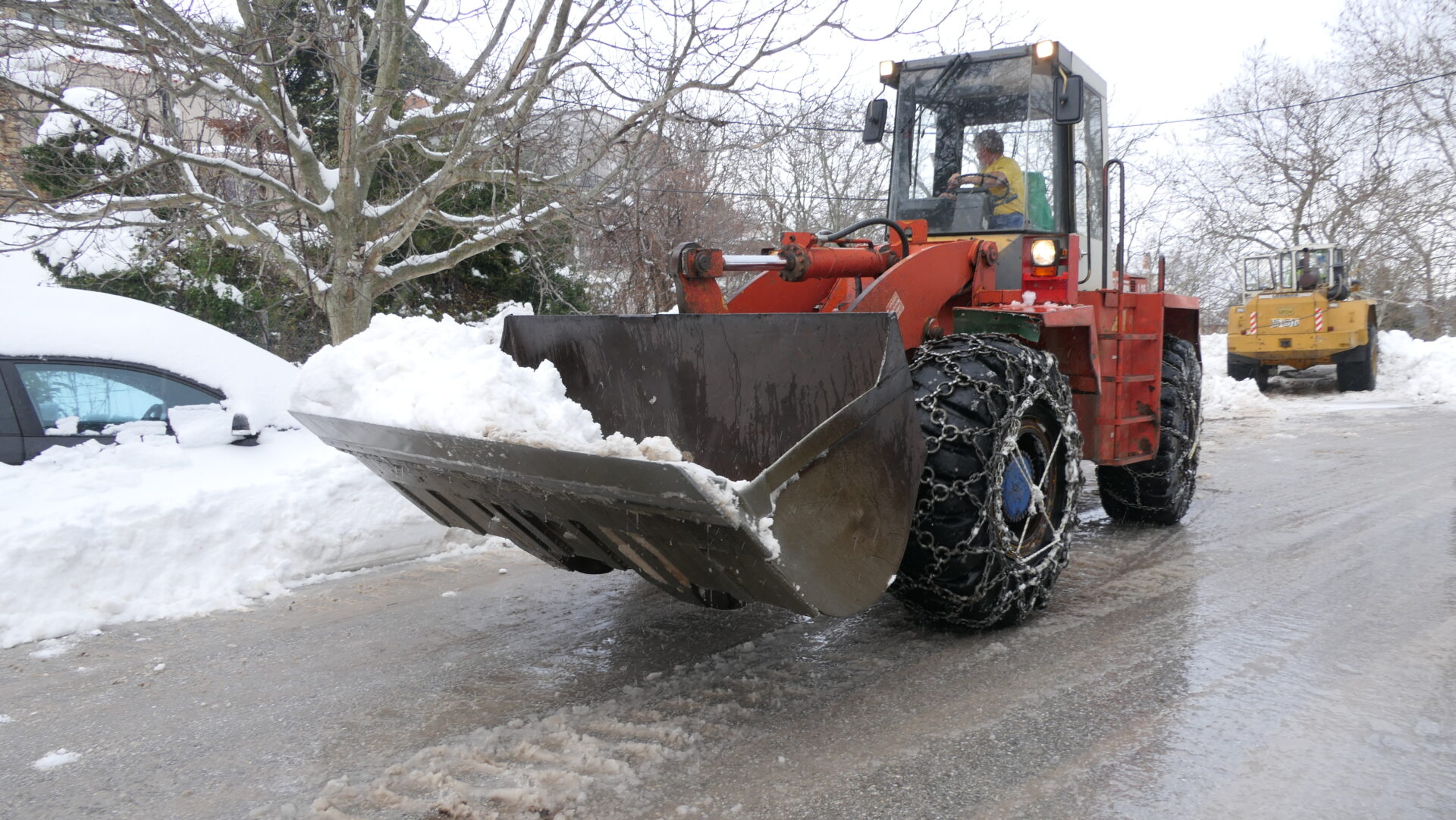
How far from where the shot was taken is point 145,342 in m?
6.11

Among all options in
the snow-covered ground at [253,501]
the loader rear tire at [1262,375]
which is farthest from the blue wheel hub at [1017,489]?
the loader rear tire at [1262,375]

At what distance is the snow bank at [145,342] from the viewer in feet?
18.8

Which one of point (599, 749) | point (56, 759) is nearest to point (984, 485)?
point (599, 749)

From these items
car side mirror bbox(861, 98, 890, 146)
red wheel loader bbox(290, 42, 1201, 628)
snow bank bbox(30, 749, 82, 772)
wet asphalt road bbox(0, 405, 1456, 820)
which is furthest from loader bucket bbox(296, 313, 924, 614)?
car side mirror bbox(861, 98, 890, 146)

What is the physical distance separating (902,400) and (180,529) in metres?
4.03

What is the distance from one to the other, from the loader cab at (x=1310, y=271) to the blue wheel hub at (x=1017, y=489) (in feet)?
53.2

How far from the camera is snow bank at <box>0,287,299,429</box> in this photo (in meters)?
5.74

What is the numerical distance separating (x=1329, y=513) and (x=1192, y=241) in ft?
88.6

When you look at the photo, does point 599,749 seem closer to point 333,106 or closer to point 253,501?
point 253,501

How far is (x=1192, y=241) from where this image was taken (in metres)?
31.1

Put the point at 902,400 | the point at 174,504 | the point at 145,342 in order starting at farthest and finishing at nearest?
1. the point at 145,342
2. the point at 174,504
3. the point at 902,400

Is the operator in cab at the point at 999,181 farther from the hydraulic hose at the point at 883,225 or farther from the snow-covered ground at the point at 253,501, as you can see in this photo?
the snow-covered ground at the point at 253,501

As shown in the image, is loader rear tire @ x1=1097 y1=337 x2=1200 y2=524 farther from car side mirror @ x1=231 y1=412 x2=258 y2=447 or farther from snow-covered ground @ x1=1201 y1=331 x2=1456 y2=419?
snow-covered ground @ x1=1201 y1=331 x2=1456 y2=419

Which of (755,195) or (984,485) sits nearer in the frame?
(984,485)
